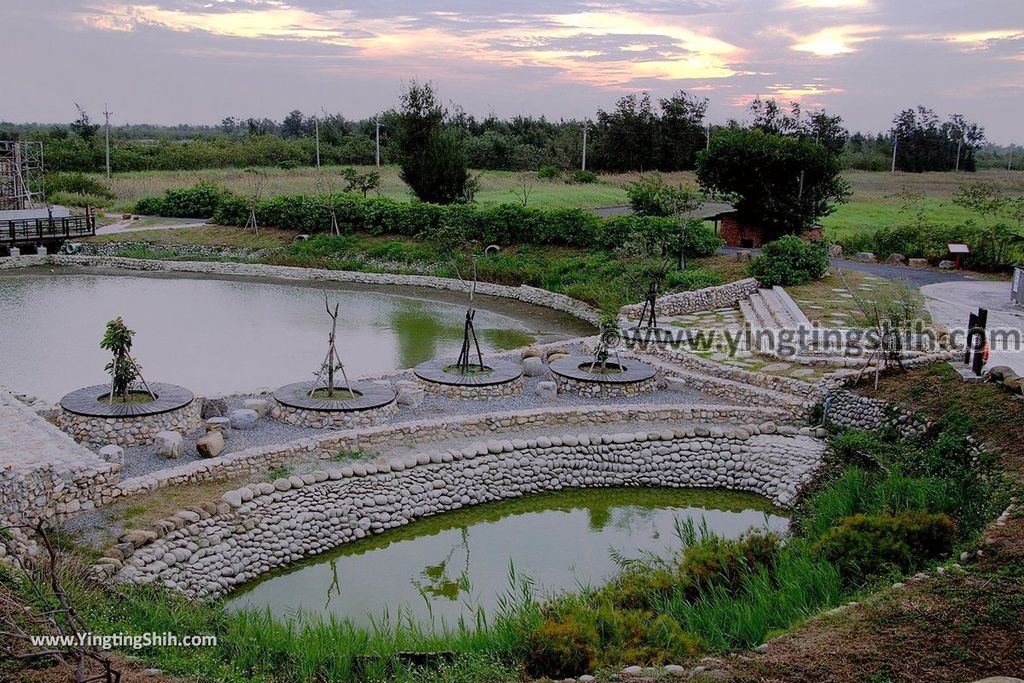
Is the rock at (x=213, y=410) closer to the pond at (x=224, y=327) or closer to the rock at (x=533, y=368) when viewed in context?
the pond at (x=224, y=327)

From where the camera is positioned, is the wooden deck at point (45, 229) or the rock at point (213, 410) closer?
the rock at point (213, 410)

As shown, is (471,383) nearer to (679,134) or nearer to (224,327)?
(224,327)

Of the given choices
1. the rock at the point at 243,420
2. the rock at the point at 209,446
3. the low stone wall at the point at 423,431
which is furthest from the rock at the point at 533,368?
the rock at the point at 209,446

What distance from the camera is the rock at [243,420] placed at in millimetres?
10977

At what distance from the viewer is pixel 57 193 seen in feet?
120

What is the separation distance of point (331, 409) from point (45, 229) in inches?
848

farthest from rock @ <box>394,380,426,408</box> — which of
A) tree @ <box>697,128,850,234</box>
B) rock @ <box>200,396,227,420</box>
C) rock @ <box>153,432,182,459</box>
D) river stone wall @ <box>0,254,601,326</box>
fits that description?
tree @ <box>697,128,850,234</box>

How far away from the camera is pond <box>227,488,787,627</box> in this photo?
816cm

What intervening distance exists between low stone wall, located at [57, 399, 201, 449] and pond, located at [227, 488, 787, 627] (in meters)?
2.98

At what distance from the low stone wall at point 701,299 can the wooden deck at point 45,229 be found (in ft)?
61.8

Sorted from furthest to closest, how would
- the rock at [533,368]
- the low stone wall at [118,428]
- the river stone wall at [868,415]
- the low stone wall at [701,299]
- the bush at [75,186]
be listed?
the bush at [75,186], the low stone wall at [701,299], the rock at [533,368], the river stone wall at [868,415], the low stone wall at [118,428]

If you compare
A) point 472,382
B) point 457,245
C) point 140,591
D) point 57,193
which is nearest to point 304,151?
point 57,193

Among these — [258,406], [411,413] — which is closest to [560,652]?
[411,413]

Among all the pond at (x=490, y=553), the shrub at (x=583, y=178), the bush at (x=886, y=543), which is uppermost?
the shrub at (x=583, y=178)
